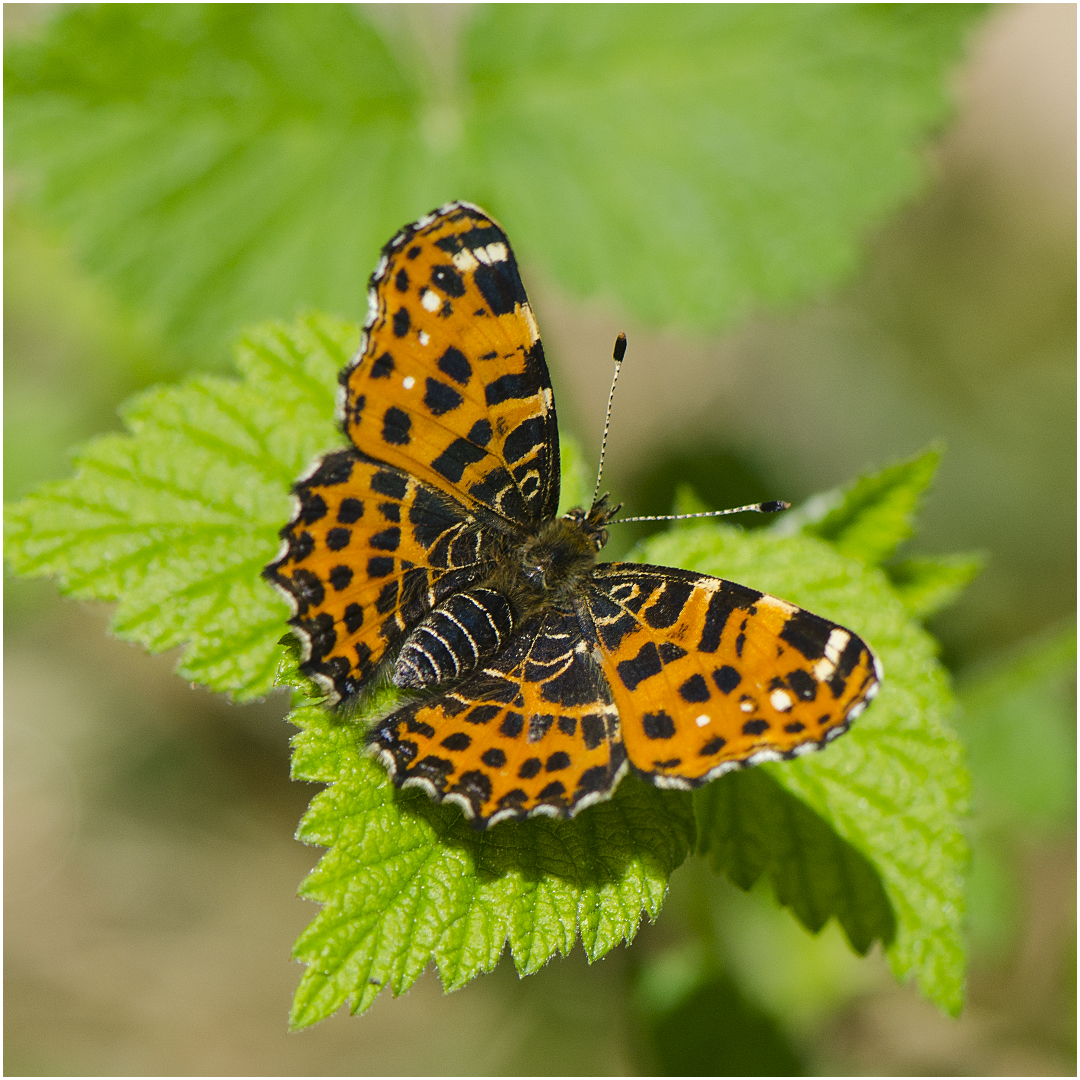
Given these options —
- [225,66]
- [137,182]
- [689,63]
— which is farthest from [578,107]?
[137,182]

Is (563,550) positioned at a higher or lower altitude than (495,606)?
higher

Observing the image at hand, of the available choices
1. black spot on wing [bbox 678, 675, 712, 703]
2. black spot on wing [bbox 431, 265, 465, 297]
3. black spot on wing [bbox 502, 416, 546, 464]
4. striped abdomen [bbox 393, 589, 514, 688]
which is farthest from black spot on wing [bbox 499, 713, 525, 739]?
black spot on wing [bbox 431, 265, 465, 297]

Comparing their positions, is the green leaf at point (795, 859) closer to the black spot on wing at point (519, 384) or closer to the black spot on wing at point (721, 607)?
the black spot on wing at point (721, 607)

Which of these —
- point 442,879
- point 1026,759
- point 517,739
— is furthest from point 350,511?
point 1026,759

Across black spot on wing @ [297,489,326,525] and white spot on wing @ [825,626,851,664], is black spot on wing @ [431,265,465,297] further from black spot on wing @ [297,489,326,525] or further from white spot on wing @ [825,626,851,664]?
white spot on wing @ [825,626,851,664]

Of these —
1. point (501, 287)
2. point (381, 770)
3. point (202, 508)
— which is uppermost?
point (501, 287)

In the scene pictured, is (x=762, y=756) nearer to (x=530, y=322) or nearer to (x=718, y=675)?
(x=718, y=675)
